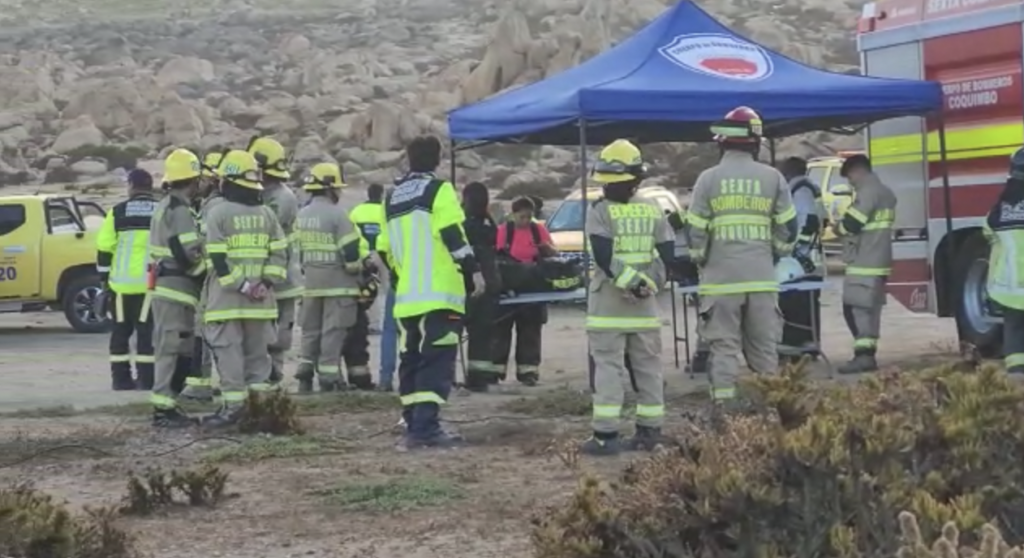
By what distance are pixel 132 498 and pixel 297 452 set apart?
2023mm

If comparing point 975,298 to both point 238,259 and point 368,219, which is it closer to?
point 368,219

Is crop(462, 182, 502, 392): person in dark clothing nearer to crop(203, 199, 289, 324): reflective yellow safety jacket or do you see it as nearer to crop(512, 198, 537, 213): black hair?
crop(512, 198, 537, 213): black hair

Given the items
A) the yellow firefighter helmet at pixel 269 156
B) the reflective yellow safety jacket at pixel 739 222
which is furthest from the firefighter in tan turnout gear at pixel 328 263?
the reflective yellow safety jacket at pixel 739 222

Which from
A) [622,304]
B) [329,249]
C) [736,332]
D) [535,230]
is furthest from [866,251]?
[622,304]

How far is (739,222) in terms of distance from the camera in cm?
1041

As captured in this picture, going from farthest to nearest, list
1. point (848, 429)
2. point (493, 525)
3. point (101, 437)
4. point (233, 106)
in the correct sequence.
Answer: point (233, 106) < point (101, 437) < point (493, 525) < point (848, 429)

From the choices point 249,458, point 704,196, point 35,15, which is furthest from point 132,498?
point 35,15

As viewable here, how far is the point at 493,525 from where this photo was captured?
8.03 m

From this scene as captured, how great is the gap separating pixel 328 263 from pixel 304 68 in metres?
63.5

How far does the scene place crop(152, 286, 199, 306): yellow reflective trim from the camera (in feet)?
38.0

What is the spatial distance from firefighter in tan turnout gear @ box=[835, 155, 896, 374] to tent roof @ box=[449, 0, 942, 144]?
1.60ft

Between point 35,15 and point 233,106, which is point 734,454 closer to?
point 233,106

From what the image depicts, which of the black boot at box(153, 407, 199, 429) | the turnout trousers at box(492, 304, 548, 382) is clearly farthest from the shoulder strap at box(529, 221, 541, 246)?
the black boot at box(153, 407, 199, 429)

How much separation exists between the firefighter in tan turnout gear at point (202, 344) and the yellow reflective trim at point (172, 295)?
9cm
